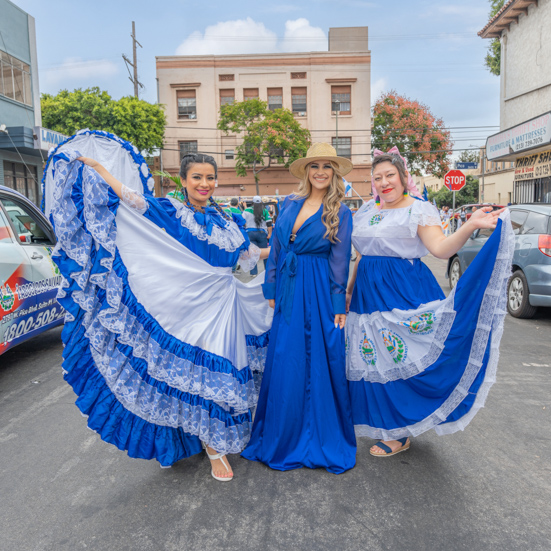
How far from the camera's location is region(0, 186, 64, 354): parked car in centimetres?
473

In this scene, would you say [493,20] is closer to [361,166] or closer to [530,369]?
[361,166]

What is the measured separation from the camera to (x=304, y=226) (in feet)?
10.4

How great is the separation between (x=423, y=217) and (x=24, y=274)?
3.97m

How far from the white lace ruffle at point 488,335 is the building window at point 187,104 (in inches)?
1498

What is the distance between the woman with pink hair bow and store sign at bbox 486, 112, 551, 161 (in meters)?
16.1

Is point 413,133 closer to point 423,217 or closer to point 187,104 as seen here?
point 187,104

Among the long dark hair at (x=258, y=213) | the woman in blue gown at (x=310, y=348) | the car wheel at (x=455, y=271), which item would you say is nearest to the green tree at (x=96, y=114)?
the long dark hair at (x=258, y=213)

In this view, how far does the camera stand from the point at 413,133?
36188 millimetres

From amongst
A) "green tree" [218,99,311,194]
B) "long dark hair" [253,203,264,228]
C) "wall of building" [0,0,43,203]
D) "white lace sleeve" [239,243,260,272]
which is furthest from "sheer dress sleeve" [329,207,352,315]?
"green tree" [218,99,311,194]

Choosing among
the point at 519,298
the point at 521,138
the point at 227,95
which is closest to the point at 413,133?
the point at 227,95

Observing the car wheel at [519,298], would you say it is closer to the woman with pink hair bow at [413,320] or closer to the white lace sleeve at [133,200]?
the woman with pink hair bow at [413,320]

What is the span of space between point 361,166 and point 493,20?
16.9m

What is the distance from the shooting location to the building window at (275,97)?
125 ft

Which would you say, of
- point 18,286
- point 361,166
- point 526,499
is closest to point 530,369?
point 526,499
